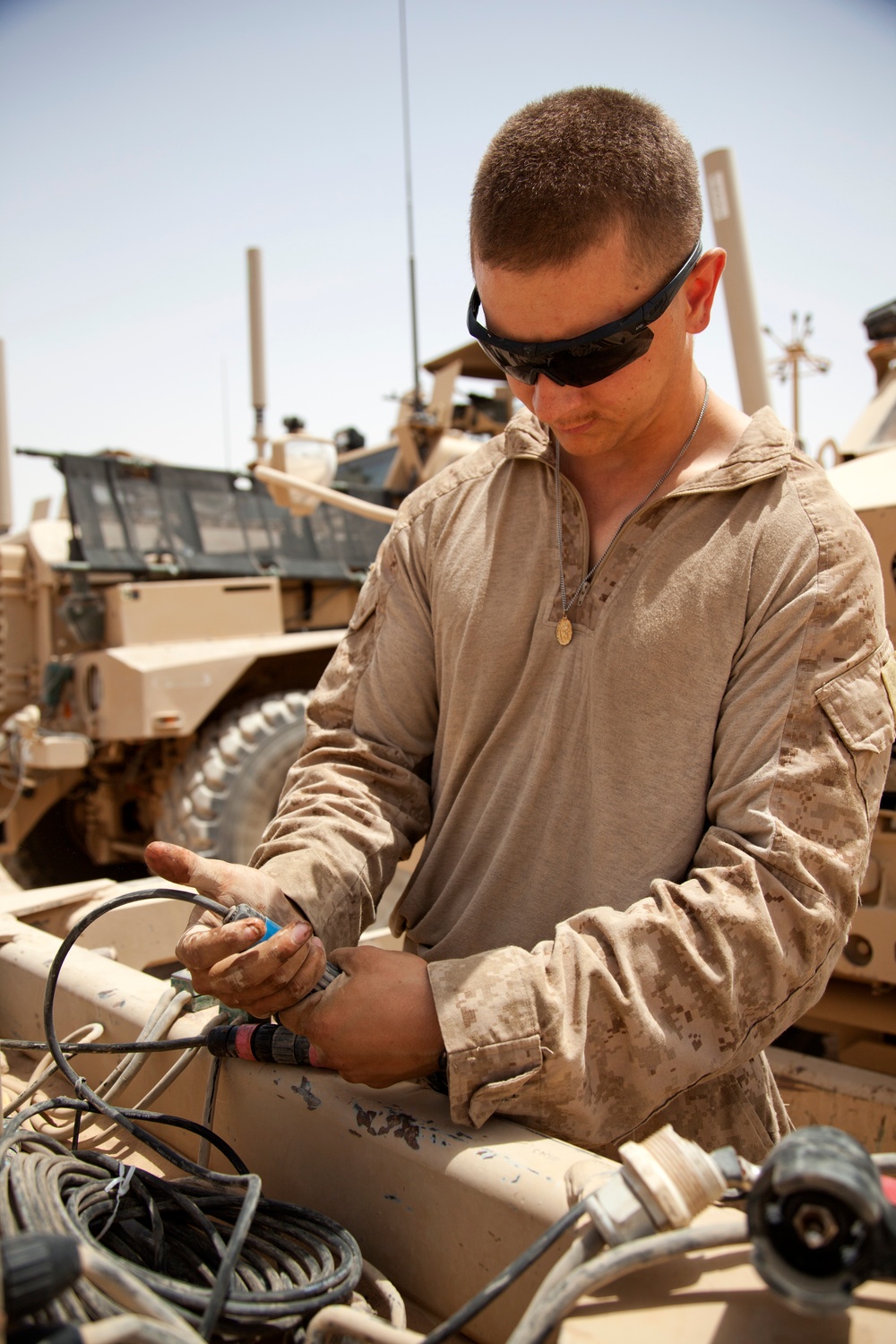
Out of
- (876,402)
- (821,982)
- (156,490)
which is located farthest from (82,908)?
(156,490)

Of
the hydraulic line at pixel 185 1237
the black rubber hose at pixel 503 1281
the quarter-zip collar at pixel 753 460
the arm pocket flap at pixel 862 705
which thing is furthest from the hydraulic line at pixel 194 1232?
the quarter-zip collar at pixel 753 460

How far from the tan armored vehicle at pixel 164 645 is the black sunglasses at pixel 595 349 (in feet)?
11.3

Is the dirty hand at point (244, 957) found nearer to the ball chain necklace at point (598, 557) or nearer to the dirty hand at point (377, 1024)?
the dirty hand at point (377, 1024)

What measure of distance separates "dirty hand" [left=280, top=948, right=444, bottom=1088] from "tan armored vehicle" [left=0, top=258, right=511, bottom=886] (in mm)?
3689

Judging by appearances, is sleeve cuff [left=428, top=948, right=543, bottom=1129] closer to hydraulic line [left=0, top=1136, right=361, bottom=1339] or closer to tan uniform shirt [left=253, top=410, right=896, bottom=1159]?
tan uniform shirt [left=253, top=410, right=896, bottom=1159]

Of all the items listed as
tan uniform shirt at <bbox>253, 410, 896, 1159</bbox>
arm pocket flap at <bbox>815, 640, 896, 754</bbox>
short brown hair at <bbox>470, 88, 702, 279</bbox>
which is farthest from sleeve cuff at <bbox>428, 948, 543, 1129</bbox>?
short brown hair at <bbox>470, 88, 702, 279</bbox>

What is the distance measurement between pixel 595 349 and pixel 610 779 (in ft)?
1.72

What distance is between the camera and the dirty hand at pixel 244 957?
1202mm

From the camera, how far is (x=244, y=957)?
120 cm

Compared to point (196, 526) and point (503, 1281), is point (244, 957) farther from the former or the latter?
point (196, 526)

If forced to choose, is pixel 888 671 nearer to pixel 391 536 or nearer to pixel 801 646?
pixel 801 646

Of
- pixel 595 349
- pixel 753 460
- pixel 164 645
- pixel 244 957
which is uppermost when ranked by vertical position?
pixel 595 349

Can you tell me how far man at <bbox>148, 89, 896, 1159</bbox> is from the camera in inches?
46.5

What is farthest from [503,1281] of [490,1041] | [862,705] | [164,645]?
[164,645]
